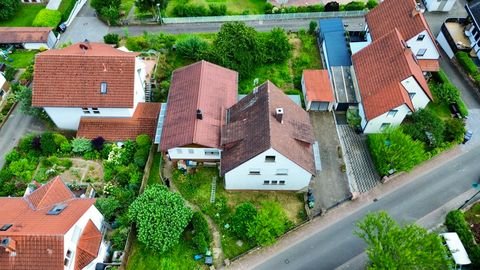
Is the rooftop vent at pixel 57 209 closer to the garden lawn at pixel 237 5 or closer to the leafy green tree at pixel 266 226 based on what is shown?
the leafy green tree at pixel 266 226

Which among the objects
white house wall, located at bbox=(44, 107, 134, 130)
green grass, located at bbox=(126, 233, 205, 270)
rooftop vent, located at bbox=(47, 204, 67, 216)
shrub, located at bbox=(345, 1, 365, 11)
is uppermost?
shrub, located at bbox=(345, 1, 365, 11)

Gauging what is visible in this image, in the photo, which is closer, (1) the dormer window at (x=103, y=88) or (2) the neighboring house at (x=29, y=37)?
(1) the dormer window at (x=103, y=88)

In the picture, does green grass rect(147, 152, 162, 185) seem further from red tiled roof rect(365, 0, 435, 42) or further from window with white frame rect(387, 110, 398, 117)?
red tiled roof rect(365, 0, 435, 42)

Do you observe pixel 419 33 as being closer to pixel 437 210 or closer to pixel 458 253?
pixel 437 210

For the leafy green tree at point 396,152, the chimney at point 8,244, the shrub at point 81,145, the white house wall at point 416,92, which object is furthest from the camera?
the shrub at point 81,145

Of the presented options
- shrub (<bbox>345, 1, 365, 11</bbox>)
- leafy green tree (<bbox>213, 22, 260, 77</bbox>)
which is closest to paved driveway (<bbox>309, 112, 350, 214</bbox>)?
leafy green tree (<bbox>213, 22, 260, 77</bbox>)

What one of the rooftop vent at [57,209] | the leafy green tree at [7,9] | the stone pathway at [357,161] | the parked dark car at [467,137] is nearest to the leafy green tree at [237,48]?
the stone pathway at [357,161]

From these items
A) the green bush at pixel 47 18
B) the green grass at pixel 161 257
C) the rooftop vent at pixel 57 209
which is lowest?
the green grass at pixel 161 257

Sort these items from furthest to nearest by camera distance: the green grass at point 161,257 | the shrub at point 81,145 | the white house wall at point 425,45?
Result: 1. the white house wall at point 425,45
2. the shrub at point 81,145
3. the green grass at point 161,257

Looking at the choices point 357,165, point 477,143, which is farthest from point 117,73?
point 477,143
